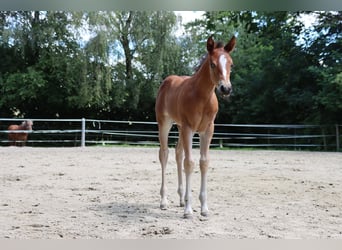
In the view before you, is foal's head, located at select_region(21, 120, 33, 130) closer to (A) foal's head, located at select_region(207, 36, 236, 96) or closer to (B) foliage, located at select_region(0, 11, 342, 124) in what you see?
(B) foliage, located at select_region(0, 11, 342, 124)

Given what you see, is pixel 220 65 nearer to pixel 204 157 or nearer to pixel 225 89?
pixel 225 89

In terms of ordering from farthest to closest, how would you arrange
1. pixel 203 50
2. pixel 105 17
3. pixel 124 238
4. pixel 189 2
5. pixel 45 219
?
pixel 203 50
pixel 105 17
pixel 189 2
pixel 45 219
pixel 124 238

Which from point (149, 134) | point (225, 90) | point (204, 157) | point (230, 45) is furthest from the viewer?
point (149, 134)

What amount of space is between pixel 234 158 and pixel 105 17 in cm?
334

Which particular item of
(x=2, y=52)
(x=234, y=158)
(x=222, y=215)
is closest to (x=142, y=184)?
(x=222, y=215)

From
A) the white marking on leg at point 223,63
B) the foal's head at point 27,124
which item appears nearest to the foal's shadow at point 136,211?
the white marking on leg at point 223,63

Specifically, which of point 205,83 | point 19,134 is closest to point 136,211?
point 205,83

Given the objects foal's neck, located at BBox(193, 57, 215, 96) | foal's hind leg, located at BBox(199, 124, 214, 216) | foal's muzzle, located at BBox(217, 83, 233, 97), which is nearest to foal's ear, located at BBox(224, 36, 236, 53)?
foal's neck, located at BBox(193, 57, 215, 96)

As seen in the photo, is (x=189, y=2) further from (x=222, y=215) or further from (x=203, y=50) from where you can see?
(x=203, y=50)

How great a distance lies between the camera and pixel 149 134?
702 cm

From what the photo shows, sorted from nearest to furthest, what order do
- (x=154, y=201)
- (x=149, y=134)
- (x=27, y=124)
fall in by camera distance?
(x=154, y=201) < (x=27, y=124) < (x=149, y=134)

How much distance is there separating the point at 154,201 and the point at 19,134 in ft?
15.3

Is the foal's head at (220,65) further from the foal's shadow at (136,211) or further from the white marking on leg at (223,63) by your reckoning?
the foal's shadow at (136,211)

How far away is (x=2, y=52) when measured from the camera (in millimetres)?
6738
